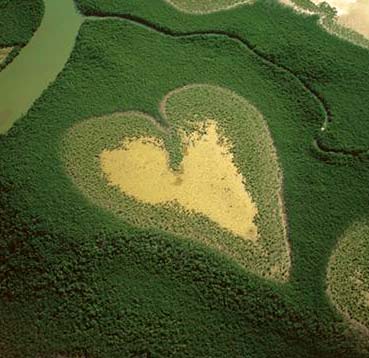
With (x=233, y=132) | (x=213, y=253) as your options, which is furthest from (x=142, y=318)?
(x=233, y=132)

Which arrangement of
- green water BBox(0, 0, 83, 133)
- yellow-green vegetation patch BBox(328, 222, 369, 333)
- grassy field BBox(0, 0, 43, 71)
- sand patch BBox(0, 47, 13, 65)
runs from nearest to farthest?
yellow-green vegetation patch BBox(328, 222, 369, 333), green water BBox(0, 0, 83, 133), sand patch BBox(0, 47, 13, 65), grassy field BBox(0, 0, 43, 71)

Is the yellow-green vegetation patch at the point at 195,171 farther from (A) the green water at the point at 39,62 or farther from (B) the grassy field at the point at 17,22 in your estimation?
(B) the grassy field at the point at 17,22

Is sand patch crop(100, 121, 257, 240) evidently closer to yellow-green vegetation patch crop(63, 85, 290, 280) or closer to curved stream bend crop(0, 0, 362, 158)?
yellow-green vegetation patch crop(63, 85, 290, 280)

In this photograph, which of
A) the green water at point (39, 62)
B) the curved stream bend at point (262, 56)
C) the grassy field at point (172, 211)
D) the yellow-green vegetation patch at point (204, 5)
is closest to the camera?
the grassy field at point (172, 211)

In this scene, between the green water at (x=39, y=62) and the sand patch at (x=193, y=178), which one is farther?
the green water at (x=39, y=62)

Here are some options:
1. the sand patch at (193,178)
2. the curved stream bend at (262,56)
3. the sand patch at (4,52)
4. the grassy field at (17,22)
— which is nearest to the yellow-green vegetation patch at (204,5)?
the curved stream bend at (262,56)

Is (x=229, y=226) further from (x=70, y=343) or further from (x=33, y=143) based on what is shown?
(x=33, y=143)


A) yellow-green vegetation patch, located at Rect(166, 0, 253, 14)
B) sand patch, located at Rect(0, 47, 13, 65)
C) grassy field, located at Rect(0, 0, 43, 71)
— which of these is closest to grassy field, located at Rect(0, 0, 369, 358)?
yellow-green vegetation patch, located at Rect(166, 0, 253, 14)
